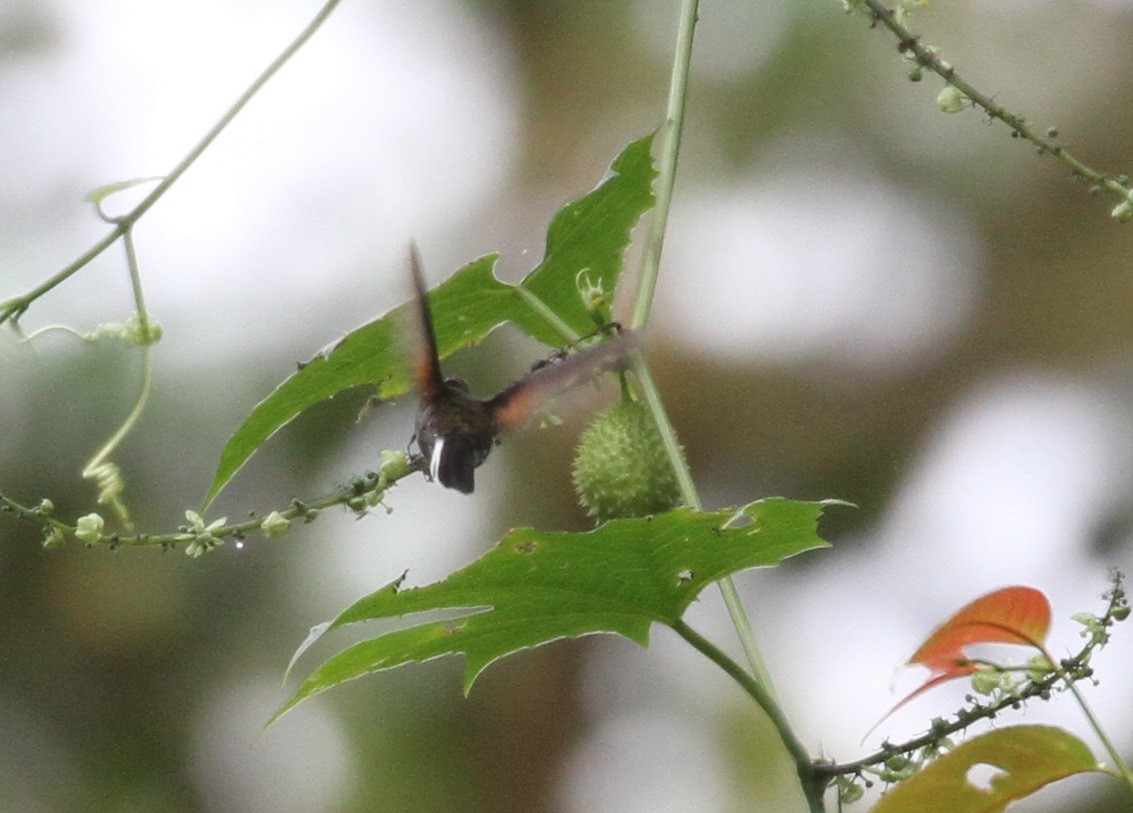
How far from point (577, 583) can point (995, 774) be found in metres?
0.23

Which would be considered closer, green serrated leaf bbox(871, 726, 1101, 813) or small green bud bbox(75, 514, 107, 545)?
green serrated leaf bbox(871, 726, 1101, 813)

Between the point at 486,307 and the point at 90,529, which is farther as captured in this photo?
the point at 486,307

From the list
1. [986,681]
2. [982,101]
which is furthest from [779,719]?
[982,101]

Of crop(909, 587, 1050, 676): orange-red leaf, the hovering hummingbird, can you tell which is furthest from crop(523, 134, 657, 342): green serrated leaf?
crop(909, 587, 1050, 676): orange-red leaf

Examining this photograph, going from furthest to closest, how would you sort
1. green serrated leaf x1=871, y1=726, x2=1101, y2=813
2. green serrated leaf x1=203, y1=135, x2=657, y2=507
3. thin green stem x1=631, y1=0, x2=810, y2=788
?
green serrated leaf x1=203, y1=135, x2=657, y2=507 < thin green stem x1=631, y1=0, x2=810, y2=788 < green serrated leaf x1=871, y1=726, x2=1101, y2=813

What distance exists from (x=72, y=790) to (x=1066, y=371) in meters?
1.54

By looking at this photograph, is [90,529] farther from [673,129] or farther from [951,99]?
[951,99]

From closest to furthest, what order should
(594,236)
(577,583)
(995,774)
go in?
(995,774) → (577,583) → (594,236)

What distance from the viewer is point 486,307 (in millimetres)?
903

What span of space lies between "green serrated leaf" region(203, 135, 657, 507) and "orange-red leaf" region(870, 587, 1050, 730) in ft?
1.13

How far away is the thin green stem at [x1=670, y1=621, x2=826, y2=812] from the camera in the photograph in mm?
624

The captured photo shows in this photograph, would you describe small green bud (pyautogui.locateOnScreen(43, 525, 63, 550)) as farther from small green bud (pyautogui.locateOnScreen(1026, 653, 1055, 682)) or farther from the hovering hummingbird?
small green bud (pyautogui.locateOnScreen(1026, 653, 1055, 682))

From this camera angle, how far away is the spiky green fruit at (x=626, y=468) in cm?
74

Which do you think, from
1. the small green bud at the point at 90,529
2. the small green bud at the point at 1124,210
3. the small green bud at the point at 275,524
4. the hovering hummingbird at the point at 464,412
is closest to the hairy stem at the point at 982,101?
the small green bud at the point at 1124,210
